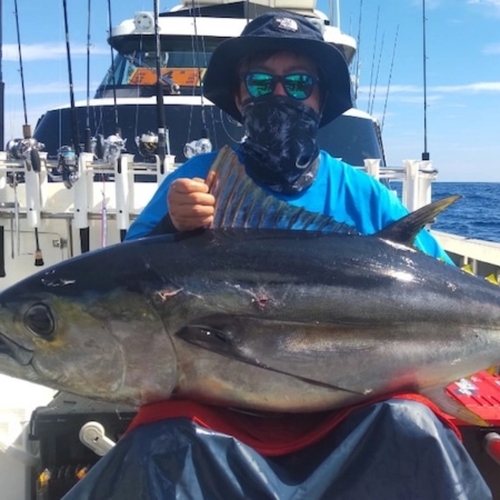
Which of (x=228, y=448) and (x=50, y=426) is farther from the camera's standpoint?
(x=50, y=426)

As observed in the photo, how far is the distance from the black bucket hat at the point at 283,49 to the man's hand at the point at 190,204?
0.77 meters

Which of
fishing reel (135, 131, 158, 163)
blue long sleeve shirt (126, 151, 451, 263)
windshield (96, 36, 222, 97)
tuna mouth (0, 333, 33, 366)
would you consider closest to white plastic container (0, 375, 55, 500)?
blue long sleeve shirt (126, 151, 451, 263)

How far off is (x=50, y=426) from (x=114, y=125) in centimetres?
564

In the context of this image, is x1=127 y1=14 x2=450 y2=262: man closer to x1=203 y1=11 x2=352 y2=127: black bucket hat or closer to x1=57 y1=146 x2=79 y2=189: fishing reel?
x1=203 y1=11 x2=352 y2=127: black bucket hat

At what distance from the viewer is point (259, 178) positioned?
248 centimetres

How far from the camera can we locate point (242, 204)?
6.65ft

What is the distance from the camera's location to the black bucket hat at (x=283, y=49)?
96.0 inches

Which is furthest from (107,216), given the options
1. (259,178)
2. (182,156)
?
(259,178)

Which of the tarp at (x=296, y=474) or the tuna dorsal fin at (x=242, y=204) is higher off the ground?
the tuna dorsal fin at (x=242, y=204)

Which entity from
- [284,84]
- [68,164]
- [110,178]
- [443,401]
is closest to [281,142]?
[284,84]

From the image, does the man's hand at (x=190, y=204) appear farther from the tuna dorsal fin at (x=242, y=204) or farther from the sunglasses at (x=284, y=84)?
the sunglasses at (x=284, y=84)

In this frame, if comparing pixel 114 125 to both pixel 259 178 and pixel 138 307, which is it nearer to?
pixel 259 178

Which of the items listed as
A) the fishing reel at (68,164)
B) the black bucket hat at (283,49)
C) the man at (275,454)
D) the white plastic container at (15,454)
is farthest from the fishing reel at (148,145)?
the man at (275,454)

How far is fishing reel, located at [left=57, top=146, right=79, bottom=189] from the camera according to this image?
569 cm
